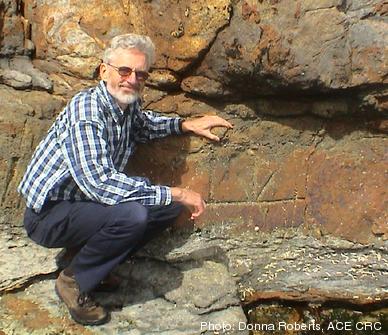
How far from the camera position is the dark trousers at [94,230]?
9.62ft

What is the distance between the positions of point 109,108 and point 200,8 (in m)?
0.72

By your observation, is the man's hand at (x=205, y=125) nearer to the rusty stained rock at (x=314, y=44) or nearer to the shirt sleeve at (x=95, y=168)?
the rusty stained rock at (x=314, y=44)

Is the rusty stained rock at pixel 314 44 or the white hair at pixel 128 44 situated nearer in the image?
the white hair at pixel 128 44

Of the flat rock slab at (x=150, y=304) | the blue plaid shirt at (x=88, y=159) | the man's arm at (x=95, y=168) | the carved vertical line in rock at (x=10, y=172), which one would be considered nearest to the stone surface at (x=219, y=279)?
the flat rock slab at (x=150, y=304)

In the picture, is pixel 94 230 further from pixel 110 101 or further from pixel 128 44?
pixel 128 44

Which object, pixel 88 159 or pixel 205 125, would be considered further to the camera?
pixel 205 125

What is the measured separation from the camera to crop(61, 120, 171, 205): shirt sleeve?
9.35 feet

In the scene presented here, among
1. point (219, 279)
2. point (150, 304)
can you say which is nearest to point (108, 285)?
point (150, 304)

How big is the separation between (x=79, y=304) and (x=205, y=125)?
3.56 ft

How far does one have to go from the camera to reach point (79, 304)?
10.2ft

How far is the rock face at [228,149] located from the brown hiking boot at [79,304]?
7.8 inches

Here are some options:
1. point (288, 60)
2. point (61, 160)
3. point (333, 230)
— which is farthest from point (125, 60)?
point (333, 230)

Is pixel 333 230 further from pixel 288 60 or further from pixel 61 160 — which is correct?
pixel 61 160

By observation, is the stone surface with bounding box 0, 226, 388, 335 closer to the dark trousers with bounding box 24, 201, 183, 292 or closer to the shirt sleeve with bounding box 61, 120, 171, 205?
the dark trousers with bounding box 24, 201, 183, 292
